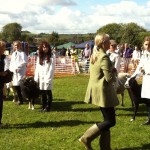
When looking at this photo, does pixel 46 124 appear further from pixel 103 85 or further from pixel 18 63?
pixel 18 63

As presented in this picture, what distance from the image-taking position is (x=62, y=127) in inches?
335

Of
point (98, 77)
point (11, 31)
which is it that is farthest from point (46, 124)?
point (11, 31)

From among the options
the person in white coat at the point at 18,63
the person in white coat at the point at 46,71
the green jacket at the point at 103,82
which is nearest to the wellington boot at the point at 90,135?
the green jacket at the point at 103,82

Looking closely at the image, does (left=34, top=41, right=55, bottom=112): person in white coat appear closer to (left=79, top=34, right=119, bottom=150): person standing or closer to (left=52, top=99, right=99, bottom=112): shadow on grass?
(left=52, top=99, right=99, bottom=112): shadow on grass

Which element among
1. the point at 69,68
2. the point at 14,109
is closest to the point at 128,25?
the point at 69,68

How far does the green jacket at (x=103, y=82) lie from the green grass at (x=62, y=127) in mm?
1193

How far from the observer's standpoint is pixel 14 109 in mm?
10969

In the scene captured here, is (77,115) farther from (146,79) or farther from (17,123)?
(146,79)

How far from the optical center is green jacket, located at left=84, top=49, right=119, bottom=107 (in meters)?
5.88

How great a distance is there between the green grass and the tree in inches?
3408

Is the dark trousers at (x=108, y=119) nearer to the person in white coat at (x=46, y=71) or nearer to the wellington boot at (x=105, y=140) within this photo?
the wellington boot at (x=105, y=140)

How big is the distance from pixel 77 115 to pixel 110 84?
407cm

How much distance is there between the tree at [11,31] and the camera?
322 ft

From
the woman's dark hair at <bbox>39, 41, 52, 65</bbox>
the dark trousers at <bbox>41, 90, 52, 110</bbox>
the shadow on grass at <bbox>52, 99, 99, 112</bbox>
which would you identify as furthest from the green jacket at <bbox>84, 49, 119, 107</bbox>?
the shadow on grass at <bbox>52, 99, 99, 112</bbox>
